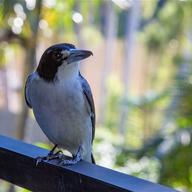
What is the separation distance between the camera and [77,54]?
1.95 m

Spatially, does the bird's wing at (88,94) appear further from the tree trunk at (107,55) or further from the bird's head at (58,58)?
the tree trunk at (107,55)

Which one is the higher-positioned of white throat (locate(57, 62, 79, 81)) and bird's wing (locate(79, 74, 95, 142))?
white throat (locate(57, 62, 79, 81))

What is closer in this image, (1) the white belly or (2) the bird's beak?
(2) the bird's beak

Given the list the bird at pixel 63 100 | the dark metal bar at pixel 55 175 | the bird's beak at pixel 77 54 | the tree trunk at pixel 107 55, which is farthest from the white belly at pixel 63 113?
the tree trunk at pixel 107 55

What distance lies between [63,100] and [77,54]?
9.3 inches

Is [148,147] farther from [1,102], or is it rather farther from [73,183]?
[1,102]

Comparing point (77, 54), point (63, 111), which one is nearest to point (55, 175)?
point (77, 54)

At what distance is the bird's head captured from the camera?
1.96 m

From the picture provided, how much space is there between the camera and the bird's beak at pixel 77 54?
1935 mm

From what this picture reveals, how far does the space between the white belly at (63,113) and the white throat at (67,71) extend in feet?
0.09

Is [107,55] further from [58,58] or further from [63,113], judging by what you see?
[58,58]

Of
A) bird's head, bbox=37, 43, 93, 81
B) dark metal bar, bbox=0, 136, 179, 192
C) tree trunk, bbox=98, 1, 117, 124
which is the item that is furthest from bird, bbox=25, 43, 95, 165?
tree trunk, bbox=98, 1, 117, 124

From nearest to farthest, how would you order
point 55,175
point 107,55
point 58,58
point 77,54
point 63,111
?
point 55,175 → point 77,54 → point 58,58 → point 63,111 → point 107,55

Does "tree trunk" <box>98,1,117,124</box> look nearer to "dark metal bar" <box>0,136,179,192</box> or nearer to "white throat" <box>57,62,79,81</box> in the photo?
"white throat" <box>57,62,79,81</box>
